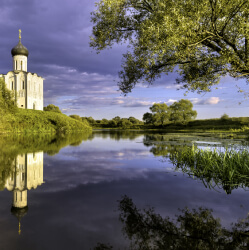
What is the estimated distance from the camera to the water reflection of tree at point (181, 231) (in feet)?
10.6

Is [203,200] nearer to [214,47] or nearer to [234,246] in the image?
[234,246]

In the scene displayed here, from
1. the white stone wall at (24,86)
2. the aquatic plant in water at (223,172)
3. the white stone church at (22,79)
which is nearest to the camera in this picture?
the aquatic plant in water at (223,172)

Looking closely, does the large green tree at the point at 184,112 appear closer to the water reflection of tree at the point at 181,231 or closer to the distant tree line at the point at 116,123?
the distant tree line at the point at 116,123

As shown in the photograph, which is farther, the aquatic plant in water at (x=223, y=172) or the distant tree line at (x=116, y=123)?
the distant tree line at (x=116, y=123)

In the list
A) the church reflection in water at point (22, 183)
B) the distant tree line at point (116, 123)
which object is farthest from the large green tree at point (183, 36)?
the distant tree line at point (116, 123)

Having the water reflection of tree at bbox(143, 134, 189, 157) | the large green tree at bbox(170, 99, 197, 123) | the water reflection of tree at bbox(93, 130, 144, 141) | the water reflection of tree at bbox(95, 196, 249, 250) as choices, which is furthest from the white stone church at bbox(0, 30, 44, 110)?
the water reflection of tree at bbox(95, 196, 249, 250)

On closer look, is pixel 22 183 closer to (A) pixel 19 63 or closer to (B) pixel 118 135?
(B) pixel 118 135

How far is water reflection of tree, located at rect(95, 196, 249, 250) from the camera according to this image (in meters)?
3.23

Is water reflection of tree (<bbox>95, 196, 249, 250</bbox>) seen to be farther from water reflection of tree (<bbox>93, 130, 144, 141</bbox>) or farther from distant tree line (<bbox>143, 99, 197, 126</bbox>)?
distant tree line (<bbox>143, 99, 197, 126</bbox>)

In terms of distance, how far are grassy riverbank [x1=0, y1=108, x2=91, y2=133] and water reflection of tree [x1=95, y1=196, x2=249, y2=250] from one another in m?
33.9

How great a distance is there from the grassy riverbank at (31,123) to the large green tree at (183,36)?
27869 mm

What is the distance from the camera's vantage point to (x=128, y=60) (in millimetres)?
11172

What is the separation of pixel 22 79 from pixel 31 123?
25.2 m

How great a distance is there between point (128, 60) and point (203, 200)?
8.36 metres
